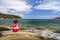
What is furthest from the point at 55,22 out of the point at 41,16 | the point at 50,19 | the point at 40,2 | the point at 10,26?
the point at 10,26

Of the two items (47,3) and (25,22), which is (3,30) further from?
(47,3)

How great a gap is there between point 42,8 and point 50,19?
0.23m

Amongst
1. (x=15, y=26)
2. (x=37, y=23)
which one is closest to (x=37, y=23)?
(x=37, y=23)

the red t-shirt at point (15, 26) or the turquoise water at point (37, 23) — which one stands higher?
the turquoise water at point (37, 23)

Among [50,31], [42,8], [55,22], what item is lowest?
[50,31]

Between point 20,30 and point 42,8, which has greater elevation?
point 42,8

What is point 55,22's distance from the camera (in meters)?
2.39

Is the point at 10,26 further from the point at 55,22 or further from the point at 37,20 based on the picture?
the point at 55,22

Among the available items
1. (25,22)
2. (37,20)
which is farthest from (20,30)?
(37,20)

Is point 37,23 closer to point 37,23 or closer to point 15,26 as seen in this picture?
point 37,23

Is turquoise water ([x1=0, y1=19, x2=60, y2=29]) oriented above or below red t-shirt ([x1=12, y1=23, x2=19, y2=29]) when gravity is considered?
above

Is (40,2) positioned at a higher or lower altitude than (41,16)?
higher

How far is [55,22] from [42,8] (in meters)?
0.32

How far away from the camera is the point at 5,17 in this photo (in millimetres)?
2430
